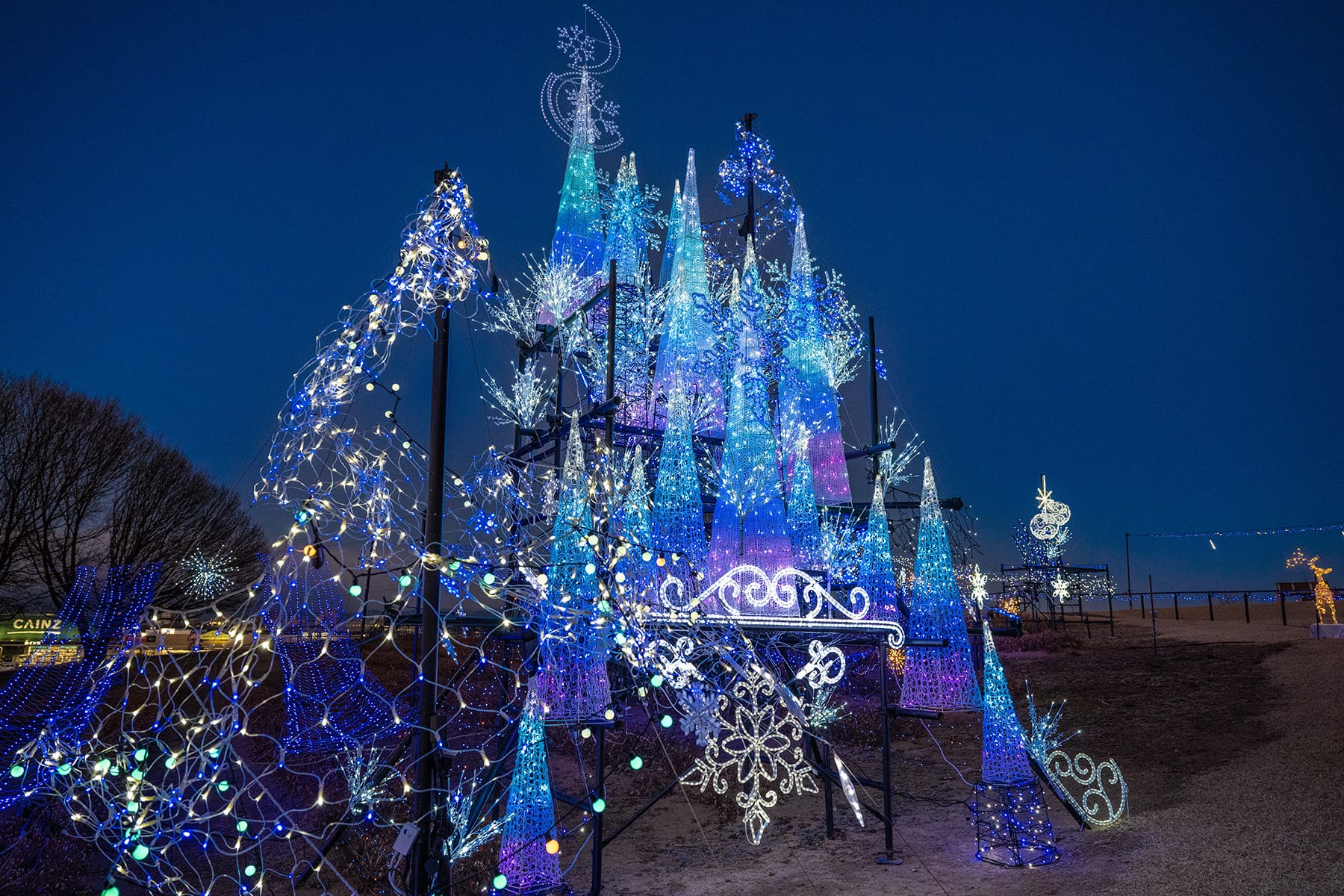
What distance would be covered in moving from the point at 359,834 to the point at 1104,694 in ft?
37.7

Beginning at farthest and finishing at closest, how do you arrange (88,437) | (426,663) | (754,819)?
(88,437) → (754,819) → (426,663)

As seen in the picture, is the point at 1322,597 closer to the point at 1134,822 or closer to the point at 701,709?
the point at 1134,822

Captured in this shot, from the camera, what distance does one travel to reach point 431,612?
3758mm

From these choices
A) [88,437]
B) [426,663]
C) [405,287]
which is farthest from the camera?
[88,437]

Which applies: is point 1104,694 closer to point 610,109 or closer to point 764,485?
point 764,485

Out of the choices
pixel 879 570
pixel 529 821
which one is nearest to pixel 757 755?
pixel 879 570

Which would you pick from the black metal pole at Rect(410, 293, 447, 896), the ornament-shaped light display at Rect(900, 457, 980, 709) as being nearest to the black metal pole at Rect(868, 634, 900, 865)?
the ornament-shaped light display at Rect(900, 457, 980, 709)

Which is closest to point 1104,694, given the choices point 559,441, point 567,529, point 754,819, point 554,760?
point 754,819

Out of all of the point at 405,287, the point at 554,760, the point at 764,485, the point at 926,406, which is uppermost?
the point at 926,406

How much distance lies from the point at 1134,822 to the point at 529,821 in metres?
5.22

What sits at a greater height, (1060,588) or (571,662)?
(1060,588)

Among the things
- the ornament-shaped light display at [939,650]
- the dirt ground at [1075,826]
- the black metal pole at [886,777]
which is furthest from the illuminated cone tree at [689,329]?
the dirt ground at [1075,826]

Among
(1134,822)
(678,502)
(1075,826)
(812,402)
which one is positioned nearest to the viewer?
(1134,822)

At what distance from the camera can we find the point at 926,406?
40.7 meters
